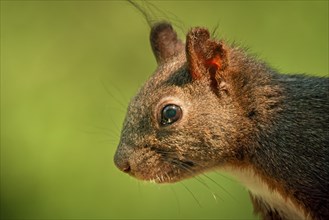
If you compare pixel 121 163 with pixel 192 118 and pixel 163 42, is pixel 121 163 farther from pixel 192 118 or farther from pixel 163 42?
pixel 163 42

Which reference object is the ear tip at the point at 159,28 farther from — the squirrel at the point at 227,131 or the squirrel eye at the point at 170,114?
the squirrel eye at the point at 170,114

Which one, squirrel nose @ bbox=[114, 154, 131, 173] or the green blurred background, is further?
the green blurred background

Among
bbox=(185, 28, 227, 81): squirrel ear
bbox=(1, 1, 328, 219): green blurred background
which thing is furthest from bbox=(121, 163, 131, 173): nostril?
bbox=(1, 1, 328, 219): green blurred background

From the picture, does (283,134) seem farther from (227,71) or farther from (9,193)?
(9,193)

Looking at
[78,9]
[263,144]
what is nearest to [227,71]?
[263,144]

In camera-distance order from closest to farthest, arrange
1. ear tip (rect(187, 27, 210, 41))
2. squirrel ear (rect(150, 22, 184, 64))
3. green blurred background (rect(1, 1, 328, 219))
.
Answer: ear tip (rect(187, 27, 210, 41)) → squirrel ear (rect(150, 22, 184, 64)) → green blurred background (rect(1, 1, 328, 219))

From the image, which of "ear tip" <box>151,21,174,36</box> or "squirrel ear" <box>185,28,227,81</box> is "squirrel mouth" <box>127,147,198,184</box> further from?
"ear tip" <box>151,21,174,36</box>

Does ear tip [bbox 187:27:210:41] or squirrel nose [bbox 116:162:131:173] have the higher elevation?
ear tip [bbox 187:27:210:41]

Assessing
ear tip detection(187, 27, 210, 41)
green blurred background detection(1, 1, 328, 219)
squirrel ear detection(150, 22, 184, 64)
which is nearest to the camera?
ear tip detection(187, 27, 210, 41)
